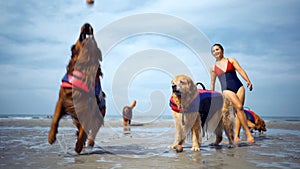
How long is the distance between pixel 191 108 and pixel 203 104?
300 millimetres

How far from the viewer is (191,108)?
5133mm


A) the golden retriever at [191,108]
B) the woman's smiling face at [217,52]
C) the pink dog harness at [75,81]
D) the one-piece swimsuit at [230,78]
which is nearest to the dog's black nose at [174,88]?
the golden retriever at [191,108]

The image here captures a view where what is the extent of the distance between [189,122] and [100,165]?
2.20 metres

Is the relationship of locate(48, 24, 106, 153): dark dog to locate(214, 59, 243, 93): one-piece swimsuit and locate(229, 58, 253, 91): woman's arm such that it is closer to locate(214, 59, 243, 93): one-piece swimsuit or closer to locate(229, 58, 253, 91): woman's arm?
locate(214, 59, 243, 93): one-piece swimsuit

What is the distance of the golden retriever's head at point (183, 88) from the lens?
499 centimetres

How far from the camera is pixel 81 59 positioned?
396 centimetres

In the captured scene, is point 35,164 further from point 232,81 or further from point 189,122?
point 232,81

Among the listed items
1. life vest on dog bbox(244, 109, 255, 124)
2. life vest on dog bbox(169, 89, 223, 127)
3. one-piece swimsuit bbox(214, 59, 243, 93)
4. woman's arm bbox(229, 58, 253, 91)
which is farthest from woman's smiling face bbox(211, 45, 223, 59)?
life vest on dog bbox(244, 109, 255, 124)

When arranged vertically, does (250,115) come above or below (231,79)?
below

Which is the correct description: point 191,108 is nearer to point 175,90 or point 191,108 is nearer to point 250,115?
point 175,90

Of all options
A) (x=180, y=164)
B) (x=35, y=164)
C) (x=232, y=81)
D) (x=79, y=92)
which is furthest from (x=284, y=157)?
(x=35, y=164)

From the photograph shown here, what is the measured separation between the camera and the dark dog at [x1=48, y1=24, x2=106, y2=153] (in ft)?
13.0

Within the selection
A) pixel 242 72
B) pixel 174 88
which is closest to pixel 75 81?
pixel 174 88

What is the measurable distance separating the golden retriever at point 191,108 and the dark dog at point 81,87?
1.57m
